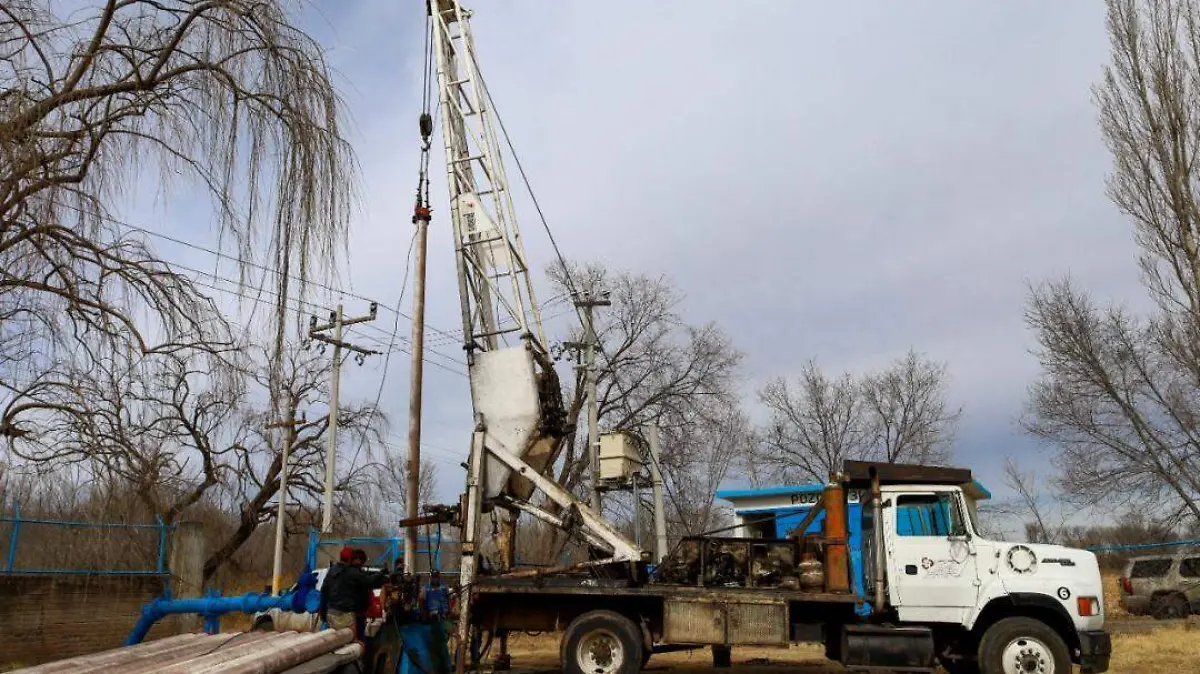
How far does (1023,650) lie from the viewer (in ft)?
36.0

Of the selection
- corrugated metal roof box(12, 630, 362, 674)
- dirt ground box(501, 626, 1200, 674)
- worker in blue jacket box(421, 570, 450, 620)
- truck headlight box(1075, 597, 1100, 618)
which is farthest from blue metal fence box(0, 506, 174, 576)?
truck headlight box(1075, 597, 1100, 618)

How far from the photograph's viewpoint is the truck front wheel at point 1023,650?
35.7 ft

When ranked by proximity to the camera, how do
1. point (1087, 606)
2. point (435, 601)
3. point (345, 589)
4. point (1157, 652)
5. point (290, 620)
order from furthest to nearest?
point (1157, 652) → point (435, 601) → point (1087, 606) → point (290, 620) → point (345, 589)

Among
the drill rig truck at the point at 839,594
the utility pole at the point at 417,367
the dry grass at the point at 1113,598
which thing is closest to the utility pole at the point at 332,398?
the utility pole at the point at 417,367

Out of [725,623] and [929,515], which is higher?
[929,515]

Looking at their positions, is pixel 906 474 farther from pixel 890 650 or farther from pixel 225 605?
pixel 225 605

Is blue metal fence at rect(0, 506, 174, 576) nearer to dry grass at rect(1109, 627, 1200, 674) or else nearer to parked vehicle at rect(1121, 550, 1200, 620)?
dry grass at rect(1109, 627, 1200, 674)

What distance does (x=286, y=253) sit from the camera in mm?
5914

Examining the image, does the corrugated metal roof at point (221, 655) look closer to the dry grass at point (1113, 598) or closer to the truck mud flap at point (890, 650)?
the truck mud flap at point (890, 650)

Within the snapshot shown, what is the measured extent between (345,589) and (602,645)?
145 inches

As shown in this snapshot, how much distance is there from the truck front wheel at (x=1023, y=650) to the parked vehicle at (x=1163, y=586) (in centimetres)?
1547

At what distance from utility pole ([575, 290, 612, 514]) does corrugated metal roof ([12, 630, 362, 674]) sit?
7852 mm

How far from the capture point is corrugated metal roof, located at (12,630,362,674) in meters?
5.76

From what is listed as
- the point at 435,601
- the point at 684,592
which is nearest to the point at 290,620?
the point at 435,601
